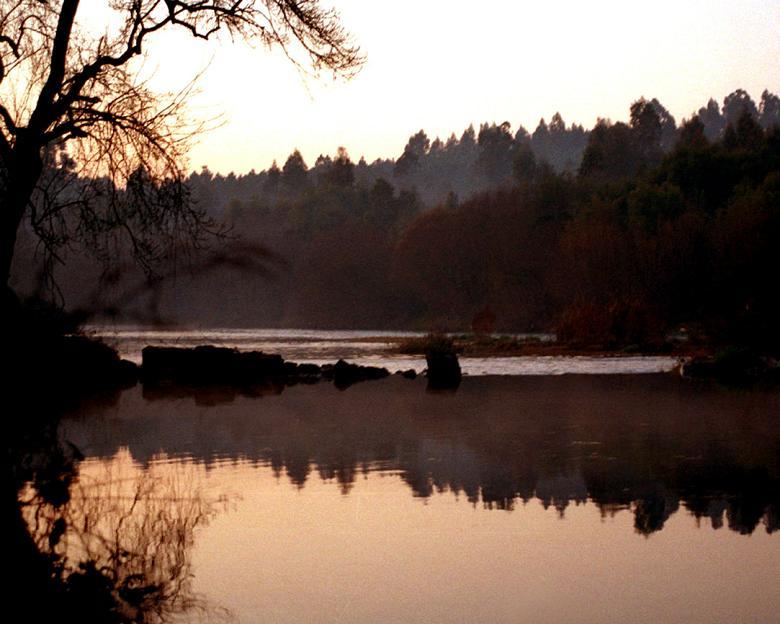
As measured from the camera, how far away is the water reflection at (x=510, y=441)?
11469mm

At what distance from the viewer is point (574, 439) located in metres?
16.0

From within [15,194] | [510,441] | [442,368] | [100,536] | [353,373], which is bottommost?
[100,536]

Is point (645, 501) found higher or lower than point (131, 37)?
lower

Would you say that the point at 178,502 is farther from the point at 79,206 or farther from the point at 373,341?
the point at 373,341

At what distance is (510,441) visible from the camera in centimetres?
1594

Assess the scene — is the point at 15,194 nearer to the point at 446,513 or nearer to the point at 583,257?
the point at 446,513

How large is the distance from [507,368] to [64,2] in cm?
2345

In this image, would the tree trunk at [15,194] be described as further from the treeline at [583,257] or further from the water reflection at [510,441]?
the treeline at [583,257]

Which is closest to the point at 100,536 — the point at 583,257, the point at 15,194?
the point at 15,194

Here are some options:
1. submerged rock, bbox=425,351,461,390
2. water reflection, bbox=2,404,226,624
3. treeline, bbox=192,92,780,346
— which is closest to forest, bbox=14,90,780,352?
treeline, bbox=192,92,780,346

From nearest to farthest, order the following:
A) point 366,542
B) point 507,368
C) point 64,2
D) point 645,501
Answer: point 366,542 → point 645,501 → point 64,2 → point 507,368

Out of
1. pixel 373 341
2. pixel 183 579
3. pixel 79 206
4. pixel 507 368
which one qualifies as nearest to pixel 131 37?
pixel 79 206

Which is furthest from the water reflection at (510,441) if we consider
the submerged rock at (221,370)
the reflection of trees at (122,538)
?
the submerged rock at (221,370)

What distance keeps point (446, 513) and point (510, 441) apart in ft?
18.1
